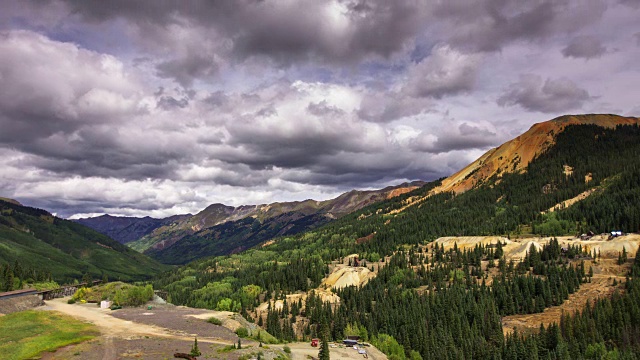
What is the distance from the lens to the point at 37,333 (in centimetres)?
10100

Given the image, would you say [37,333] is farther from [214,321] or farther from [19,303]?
[19,303]

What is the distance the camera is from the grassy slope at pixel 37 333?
8438 cm

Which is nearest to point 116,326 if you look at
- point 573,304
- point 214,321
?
point 214,321

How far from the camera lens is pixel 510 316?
18100cm

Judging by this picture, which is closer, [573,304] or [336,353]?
[336,353]

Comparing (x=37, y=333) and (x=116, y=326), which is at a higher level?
(x=37, y=333)

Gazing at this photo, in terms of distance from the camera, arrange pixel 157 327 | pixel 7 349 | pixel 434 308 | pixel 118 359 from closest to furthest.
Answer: pixel 118 359, pixel 7 349, pixel 157 327, pixel 434 308

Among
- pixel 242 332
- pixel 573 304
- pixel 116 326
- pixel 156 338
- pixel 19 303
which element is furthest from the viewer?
pixel 573 304

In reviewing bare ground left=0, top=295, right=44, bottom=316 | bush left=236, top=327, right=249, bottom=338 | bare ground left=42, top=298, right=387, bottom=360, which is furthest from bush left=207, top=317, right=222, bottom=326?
bare ground left=0, top=295, right=44, bottom=316

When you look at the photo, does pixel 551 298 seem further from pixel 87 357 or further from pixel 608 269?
pixel 87 357

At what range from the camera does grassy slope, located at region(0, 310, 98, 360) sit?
84.4 metres

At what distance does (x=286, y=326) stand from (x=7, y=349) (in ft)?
398

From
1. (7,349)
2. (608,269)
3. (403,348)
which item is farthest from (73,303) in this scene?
(608,269)

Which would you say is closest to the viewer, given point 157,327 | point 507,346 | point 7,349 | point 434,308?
point 7,349
